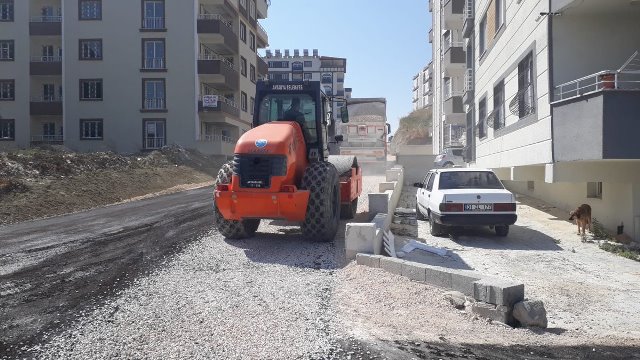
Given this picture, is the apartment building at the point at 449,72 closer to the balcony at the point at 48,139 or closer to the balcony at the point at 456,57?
the balcony at the point at 456,57

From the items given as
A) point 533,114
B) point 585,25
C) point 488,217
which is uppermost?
point 585,25

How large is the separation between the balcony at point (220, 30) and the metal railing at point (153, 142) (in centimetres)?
825

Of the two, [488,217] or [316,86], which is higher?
[316,86]

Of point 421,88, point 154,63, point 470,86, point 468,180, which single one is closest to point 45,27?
point 154,63

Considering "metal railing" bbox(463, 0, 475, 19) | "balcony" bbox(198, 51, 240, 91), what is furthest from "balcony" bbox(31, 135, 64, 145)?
"metal railing" bbox(463, 0, 475, 19)

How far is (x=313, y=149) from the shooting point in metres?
10.9

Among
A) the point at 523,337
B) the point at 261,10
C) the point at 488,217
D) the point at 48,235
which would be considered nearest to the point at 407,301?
the point at 523,337

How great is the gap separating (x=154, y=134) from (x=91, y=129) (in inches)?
183

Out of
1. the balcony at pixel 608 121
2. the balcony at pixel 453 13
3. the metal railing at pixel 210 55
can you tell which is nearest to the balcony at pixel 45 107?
the metal railing at pixel 210 55

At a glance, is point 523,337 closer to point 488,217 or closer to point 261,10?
point 488,217

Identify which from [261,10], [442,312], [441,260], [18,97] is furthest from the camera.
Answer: [261,10]

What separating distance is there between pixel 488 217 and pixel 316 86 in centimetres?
480

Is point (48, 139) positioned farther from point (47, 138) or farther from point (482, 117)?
point (482, 117)

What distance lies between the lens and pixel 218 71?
37094 mm
